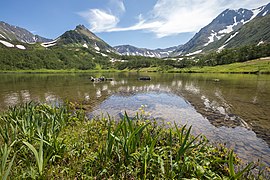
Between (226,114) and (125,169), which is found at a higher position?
(125,169)

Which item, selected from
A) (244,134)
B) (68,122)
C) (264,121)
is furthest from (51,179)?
(264,121)

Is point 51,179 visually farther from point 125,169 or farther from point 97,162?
point 125,169

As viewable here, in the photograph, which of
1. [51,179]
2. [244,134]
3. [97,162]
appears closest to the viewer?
[51,179]

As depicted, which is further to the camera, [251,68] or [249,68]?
[249,68]

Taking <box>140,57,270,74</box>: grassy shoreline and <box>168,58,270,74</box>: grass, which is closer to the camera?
<box>168,58,270,74</box>: grass

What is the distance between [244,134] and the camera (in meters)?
10.4

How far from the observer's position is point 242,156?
7.64 m

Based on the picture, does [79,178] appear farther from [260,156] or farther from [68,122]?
[260,156]

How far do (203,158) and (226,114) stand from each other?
11351 mm

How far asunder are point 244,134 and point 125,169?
28.2 ft

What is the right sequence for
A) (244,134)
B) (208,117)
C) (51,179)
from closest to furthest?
(51,179) < (244,134) < (208,117)

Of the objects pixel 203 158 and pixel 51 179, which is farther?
pixel 203 158

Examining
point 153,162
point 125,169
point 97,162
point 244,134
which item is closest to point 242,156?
point 244,134

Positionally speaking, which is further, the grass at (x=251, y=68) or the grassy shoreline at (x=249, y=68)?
the grassy shoreline at (x=249, y=68)
